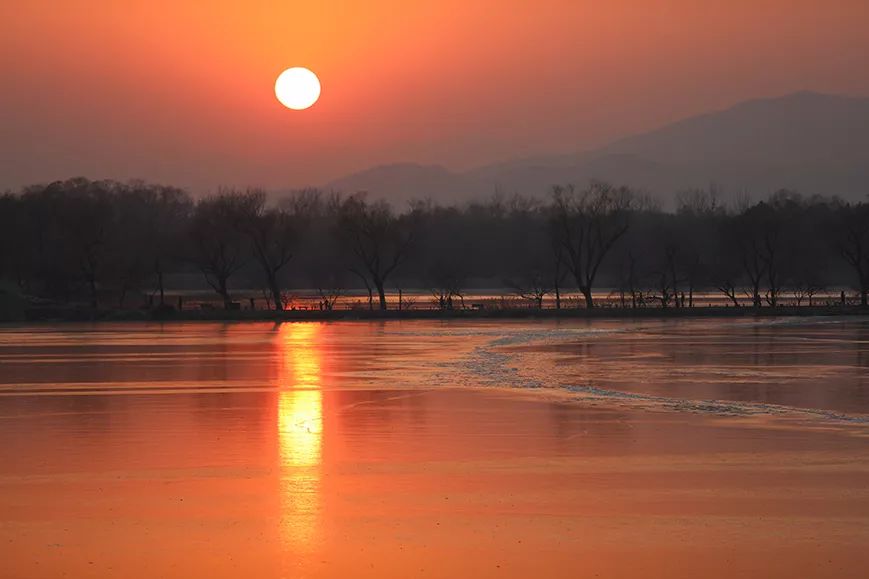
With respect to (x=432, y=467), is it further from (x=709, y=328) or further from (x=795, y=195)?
(x=795, y=195)

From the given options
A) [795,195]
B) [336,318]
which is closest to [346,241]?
[336,318]

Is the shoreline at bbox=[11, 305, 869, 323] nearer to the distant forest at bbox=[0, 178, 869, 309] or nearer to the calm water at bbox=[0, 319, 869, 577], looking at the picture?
the distant forest at bbox=[0, 178, 869, 309]

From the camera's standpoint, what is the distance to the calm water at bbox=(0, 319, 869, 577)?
984 centimetres

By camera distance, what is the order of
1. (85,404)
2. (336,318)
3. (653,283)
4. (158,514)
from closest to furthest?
(158,514) → (85,404) → (336,318) → (653,283)

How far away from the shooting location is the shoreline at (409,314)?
65062 mm

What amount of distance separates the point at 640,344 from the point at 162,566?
98.6 ft

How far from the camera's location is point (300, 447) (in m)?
15.5

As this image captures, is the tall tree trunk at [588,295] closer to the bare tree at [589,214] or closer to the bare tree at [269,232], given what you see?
the bare tree at [589,214]

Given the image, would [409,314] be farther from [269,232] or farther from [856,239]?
[856,239]

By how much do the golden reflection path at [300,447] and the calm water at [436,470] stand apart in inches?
2.2

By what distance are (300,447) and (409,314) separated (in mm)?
51209

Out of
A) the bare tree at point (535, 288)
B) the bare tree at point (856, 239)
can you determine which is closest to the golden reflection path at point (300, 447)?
the bare tree at point (535, 288)

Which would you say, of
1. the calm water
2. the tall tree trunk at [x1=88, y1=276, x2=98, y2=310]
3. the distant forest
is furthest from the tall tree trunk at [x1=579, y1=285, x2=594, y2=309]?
the calm water

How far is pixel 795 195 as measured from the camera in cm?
18175
